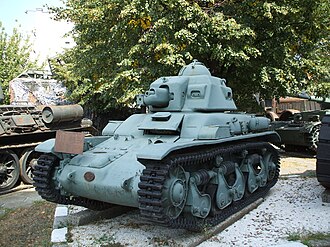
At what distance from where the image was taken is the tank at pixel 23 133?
9.25 meters

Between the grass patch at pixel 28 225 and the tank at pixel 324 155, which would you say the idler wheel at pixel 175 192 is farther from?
the tank at pixel 324 155

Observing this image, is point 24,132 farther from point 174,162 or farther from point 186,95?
point 174,162

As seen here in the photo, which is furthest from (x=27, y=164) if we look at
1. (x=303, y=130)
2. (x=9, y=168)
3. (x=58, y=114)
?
(x=303, y=130)

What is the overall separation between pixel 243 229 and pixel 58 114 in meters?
6.26

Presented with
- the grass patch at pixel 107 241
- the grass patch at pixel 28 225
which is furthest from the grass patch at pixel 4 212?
the grass patch at pixel 107 241

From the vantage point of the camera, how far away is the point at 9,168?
948 cm

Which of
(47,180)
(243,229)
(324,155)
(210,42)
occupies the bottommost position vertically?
(243,229)

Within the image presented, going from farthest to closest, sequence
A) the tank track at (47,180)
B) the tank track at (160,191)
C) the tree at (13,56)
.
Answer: the tree at (13,56) → the tank track at (47,180) → the tank track at (160,191)

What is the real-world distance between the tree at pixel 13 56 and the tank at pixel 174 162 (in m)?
17.6

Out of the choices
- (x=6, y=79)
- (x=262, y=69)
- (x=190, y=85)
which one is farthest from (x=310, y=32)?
(x=6, y=79)

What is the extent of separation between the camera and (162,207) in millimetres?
4090

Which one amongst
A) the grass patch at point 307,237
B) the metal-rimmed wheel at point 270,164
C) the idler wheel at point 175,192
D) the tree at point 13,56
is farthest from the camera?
the tree at point 13,56

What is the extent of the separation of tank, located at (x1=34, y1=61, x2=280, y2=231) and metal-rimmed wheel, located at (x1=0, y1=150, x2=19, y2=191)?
167 inches

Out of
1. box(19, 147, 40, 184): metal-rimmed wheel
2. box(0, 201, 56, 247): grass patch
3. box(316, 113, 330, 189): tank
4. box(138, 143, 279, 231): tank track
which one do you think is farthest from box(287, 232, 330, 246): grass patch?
box(19, 147, 40, 184): metal-rimmed wheel
